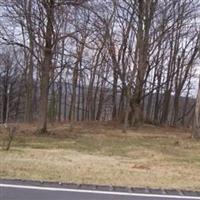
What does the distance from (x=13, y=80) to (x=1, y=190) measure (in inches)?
2051

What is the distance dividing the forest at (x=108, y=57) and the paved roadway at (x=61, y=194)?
1408 cm

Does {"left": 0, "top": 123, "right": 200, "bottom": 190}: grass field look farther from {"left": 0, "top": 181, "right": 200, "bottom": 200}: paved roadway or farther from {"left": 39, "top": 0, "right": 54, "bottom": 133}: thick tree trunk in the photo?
{"left": 39, "top": 0, "right": 54, "bottom": 133}: thick tree trunk

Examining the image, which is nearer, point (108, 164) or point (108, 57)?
point (108, 164)

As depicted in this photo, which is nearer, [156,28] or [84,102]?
[156,28]

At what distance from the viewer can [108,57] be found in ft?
121

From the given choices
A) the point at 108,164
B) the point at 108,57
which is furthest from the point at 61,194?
the point at 108,57

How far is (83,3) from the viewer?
22500mm

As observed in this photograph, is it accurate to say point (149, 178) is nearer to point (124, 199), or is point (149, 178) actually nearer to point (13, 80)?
point (124, 199)

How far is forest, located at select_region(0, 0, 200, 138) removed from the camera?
23.9 meters

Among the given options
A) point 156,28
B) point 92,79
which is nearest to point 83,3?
point 156,28

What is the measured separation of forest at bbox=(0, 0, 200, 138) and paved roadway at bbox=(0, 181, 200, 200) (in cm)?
1408

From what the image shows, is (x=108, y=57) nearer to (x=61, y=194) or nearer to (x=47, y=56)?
(x=47, y=56)

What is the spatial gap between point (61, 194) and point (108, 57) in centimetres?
2844

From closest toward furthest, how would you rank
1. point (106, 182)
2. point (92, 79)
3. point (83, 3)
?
1. point (106, 182)
2. point (83, 3)
3. point (92, 79)
